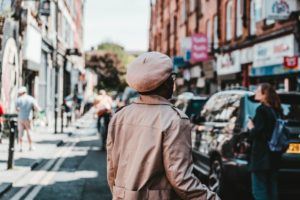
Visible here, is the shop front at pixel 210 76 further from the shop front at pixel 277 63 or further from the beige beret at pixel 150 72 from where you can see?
the beige beret at pixel 150 72

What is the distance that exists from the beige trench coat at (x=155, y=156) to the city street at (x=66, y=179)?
560cm

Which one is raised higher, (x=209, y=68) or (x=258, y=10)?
(x=258, y=10)

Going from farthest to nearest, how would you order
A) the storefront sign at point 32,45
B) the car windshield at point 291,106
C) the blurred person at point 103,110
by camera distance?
the storefront sign at point 32,45 < the blurred person at point 103,110 < the car windshield at point 291,106

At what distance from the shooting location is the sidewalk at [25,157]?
401 inches

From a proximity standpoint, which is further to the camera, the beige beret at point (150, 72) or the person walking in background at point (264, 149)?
the person walking in background at point (264, 149)

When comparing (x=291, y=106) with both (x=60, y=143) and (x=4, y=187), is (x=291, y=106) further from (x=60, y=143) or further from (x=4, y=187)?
(x=60, y=143)

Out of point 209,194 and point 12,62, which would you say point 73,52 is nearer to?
point 12,62

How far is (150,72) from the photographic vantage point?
320 centimetres

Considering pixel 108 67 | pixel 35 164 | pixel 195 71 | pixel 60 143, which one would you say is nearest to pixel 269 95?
pixel 35 164

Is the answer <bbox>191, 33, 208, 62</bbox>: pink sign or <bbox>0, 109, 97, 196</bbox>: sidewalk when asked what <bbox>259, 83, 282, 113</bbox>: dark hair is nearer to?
<bbox>0, 109, 97, 196</bbox>: sidewalk

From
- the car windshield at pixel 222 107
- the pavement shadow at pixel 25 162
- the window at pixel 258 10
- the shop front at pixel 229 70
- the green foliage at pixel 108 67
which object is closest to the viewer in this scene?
the car windshield at pixel 222 107

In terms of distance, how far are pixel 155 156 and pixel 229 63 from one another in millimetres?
25362

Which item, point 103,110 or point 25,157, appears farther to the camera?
point 103,110

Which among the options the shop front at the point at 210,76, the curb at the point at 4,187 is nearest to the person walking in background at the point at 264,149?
the curb at the point at 4,187
